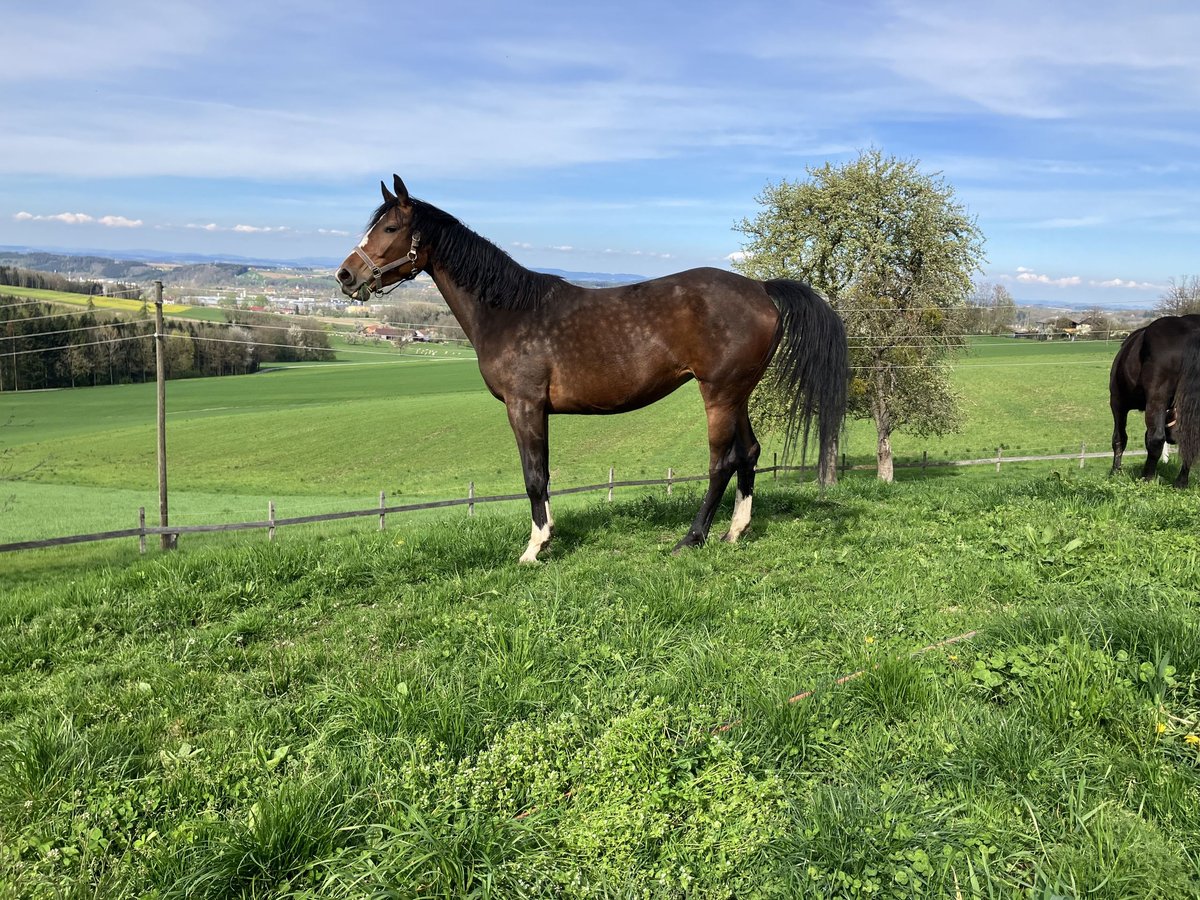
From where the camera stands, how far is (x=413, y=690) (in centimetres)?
351

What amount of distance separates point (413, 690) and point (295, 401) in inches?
2419

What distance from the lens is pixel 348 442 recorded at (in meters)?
43.9

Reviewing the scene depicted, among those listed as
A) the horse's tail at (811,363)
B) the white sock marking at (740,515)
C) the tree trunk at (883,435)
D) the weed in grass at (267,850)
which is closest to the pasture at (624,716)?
the weed in grass at (267,850)

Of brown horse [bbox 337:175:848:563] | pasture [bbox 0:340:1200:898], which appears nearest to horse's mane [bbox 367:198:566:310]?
brown horse [bbox 337:175:848:563]

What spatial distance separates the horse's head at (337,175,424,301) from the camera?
6742 millimetres

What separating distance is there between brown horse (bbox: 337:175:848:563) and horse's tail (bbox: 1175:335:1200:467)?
5.78 metres

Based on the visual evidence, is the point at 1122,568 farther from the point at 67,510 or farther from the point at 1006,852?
the point at 67,510

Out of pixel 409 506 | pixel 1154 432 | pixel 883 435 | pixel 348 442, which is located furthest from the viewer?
pixel 348 442

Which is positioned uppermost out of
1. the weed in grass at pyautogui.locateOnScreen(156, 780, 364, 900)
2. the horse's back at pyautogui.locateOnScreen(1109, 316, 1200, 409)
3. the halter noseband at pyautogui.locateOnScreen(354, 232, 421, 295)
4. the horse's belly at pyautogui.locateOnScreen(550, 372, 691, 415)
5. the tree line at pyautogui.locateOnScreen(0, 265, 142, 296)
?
the tree line at pyautogui.locateOnScreen(0, 265, 142, 296)

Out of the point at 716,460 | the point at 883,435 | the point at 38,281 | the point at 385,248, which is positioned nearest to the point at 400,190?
the point at 385,248

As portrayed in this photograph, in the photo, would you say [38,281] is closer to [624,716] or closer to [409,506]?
[409,506]

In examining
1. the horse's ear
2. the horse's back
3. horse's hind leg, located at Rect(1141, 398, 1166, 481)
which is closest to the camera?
the horse's ear

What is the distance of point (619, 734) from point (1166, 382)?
11118 millimetres

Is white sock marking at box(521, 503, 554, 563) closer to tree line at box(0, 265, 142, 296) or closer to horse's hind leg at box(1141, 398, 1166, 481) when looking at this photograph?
horse's hind leg at box(1141, 398, 1166, 481)
